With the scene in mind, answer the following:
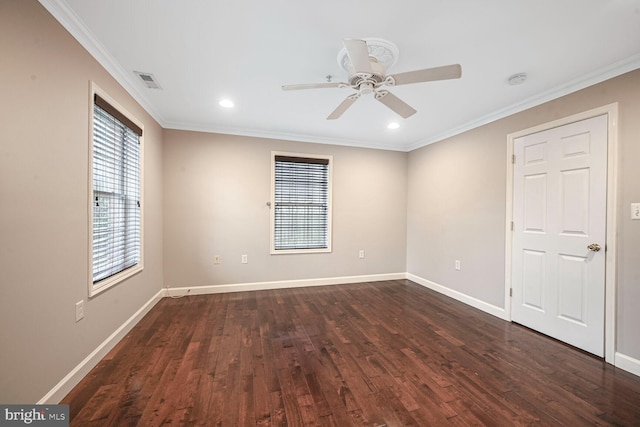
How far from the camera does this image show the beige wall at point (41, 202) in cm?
127

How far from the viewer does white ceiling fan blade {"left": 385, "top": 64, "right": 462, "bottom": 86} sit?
4.93 feet

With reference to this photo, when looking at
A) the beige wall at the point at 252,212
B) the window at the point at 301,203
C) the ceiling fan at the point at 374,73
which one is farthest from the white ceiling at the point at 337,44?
the window at the point at 301,203

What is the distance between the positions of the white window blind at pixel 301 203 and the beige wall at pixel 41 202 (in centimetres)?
239

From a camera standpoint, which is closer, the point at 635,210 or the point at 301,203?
the point at 635,210

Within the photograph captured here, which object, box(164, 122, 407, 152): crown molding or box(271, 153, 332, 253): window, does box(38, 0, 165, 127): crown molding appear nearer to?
box(164, 122, 407, 152): crown molding

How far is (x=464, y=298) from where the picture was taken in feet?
11.4

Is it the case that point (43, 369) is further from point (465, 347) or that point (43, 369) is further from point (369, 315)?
point (465, 347)

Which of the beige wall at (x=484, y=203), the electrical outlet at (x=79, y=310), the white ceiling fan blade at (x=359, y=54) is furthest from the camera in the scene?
Result: the beige wall at (x=484, y=203)

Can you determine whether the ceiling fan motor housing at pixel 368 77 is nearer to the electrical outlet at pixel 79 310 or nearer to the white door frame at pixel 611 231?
the white door frame at pixel 611 231

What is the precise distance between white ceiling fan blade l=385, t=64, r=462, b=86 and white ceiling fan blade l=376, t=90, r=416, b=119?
6.1 inches

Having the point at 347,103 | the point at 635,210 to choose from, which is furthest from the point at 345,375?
the point at 635,210

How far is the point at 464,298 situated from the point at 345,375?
2.39m

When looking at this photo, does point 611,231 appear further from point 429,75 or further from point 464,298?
point 429,75

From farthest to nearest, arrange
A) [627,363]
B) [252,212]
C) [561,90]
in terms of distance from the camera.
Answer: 1. [252,212]
2. [561,90]
3. [627,363]
